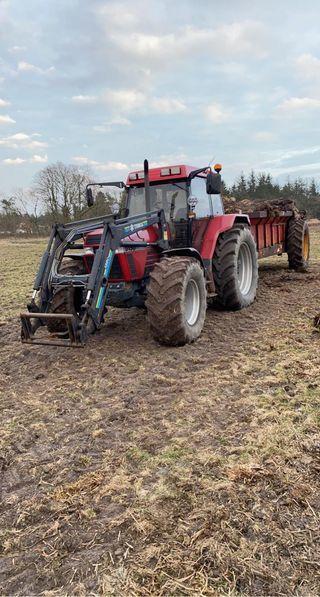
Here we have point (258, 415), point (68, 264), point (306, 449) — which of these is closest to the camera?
point (306, 449)

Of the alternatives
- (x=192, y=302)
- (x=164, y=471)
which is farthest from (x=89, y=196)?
(x=164, y=471)

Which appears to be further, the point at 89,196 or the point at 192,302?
the point at 89,196

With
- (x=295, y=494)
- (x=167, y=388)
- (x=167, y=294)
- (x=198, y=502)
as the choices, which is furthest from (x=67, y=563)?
(x=167, y=294)

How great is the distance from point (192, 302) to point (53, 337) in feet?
6.34

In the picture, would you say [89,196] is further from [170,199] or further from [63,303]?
[63,303]

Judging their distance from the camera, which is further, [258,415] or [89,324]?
[89,324]

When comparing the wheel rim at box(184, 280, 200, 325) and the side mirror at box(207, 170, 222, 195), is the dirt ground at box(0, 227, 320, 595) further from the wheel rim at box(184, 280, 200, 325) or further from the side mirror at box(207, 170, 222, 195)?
the side mirror at box(207, 170, 222, 195)

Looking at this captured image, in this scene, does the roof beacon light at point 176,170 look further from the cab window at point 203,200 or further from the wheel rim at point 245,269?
the wheel rim at point 245,269

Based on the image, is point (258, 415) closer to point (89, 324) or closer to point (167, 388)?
point (167, 388)

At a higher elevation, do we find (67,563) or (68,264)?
(68,264)

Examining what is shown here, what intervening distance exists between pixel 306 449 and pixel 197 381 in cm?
163

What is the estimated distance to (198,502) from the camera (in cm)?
271

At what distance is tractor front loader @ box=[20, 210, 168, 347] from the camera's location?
17.3 ft

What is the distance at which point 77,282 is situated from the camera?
582cm
